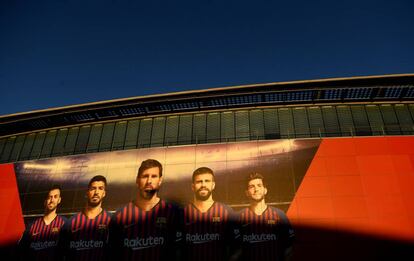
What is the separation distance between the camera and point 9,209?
19953mm

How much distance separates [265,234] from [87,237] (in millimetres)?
10770

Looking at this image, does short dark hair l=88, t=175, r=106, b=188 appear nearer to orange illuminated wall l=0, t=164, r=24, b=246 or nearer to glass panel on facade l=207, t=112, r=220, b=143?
orange illuminated wall l=0, t=164, r=24, b=246

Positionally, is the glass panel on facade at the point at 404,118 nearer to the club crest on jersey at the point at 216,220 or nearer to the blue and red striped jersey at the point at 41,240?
the club crest on jersey at the point at 216,220

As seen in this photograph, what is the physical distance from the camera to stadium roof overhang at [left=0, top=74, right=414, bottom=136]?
1934 centimetres

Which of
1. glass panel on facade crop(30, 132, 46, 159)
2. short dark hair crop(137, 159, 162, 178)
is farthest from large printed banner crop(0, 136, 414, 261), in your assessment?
glass panel on facade crop(30, 132, 46, 159)

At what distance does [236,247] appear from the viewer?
51.5 feet

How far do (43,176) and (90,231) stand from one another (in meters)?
6.50

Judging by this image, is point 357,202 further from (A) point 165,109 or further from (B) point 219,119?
(A) point 165,109

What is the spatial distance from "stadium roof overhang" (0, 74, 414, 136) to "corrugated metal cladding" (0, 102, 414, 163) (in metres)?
0.51

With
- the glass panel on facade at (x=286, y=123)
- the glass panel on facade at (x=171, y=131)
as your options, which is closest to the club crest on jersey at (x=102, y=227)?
the glass panel on facade at (x=171, y=131)

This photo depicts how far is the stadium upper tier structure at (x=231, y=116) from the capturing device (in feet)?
63.5

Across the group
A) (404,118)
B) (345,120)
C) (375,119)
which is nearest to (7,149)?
(345,120)

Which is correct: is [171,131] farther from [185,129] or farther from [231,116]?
[231,116]

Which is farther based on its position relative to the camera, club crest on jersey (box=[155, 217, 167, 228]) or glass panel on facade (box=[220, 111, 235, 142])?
glass panel on facade (box=[220, 111, 235, 142])
